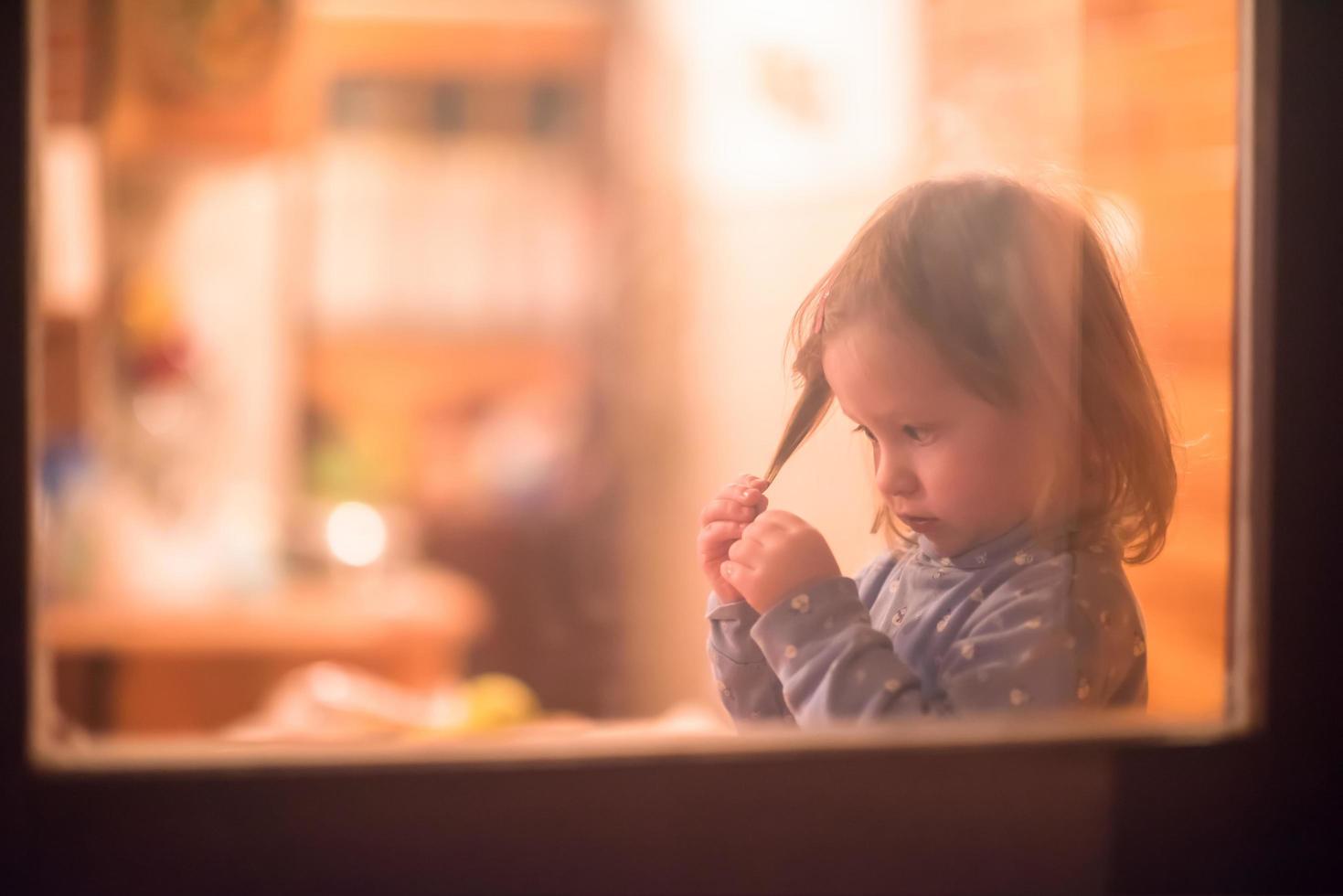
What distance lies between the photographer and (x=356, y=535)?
2250mm

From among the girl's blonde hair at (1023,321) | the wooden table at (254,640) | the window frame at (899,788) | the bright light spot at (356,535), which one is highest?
the girl's blonde hair at (1023,321)

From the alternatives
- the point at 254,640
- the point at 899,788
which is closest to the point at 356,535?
the point at 254,640

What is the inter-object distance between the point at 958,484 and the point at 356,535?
2.14m

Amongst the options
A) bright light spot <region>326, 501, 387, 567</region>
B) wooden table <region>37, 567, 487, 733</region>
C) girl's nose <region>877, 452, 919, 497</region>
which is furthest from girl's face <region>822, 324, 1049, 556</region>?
bright light spot <region>326, 501, 387, 567</region>

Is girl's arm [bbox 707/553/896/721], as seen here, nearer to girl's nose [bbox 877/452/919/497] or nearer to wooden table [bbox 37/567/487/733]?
girl's nose [bbox 877/452/919/497]

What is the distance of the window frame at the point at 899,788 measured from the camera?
210mm

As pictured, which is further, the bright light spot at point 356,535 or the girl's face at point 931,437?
the bright light spot at point 356,535

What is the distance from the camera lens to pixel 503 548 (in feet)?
8.70

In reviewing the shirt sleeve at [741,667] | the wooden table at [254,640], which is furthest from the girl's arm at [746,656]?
the wooden table at [254,640]

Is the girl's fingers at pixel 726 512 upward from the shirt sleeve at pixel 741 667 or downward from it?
upward

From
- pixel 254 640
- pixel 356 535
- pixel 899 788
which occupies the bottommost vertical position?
pixel 254 640

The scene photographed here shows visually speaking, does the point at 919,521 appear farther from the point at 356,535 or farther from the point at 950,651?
the point at 356,535

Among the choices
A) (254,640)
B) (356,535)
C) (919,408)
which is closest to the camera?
(919,408)

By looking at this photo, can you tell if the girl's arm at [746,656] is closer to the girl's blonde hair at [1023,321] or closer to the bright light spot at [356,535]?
the girl's blonde hair at [1023,321]
